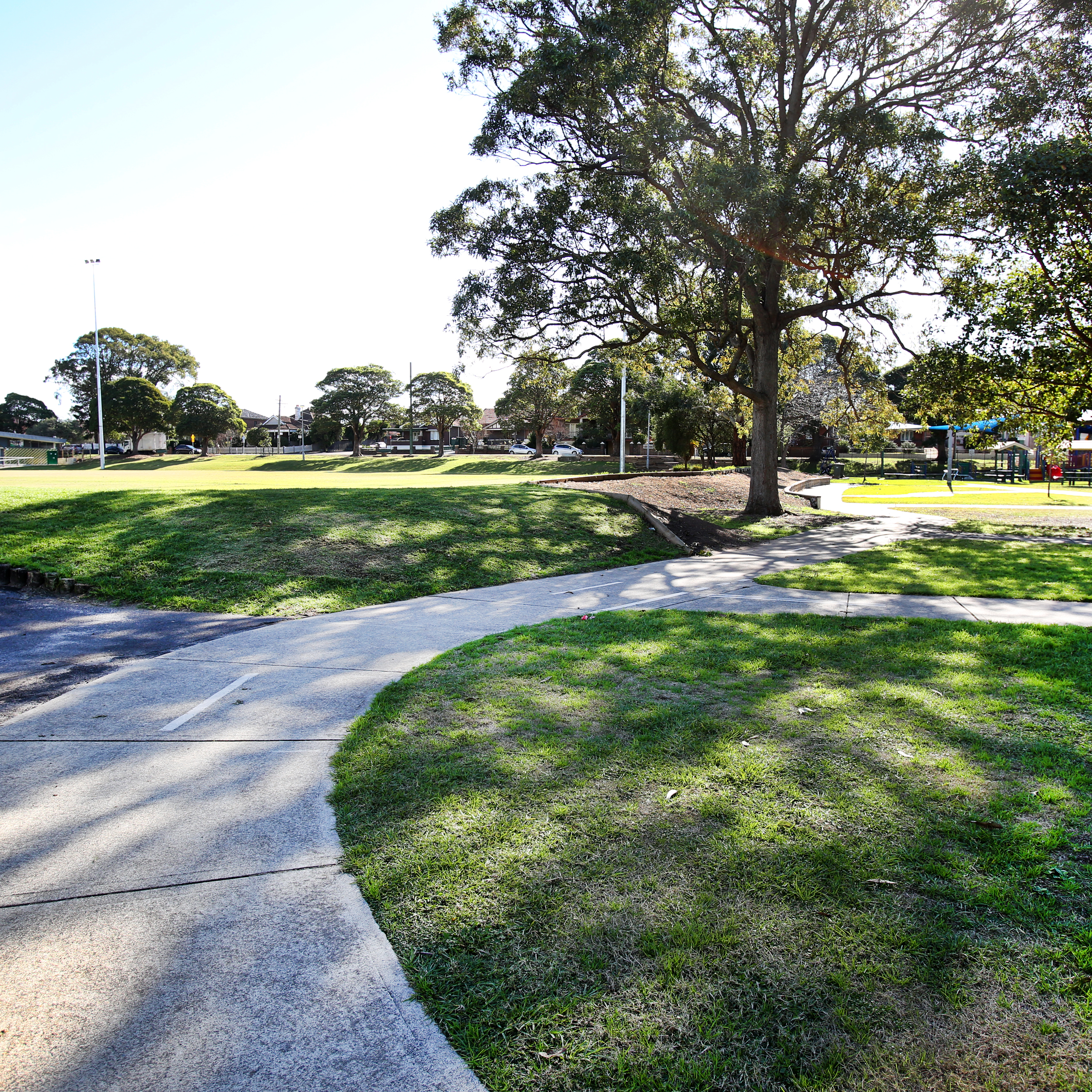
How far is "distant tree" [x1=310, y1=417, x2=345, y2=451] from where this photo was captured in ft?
269

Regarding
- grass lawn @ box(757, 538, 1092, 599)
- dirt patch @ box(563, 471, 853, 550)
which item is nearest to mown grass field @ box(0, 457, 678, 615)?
dirt patch @ box(563, 471, 853, 550)

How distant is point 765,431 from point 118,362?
285 ft

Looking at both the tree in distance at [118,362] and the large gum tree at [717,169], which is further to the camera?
the tree in distance at [118,362]

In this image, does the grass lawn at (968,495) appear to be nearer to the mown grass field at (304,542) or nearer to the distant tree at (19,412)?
the mown grass field at (304,542)

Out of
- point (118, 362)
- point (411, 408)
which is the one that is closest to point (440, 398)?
point (411, 408)

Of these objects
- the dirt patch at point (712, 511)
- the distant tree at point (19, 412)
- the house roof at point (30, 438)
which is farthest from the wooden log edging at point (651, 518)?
the distant tree at point (19, 412)

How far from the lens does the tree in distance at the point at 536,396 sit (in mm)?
23016

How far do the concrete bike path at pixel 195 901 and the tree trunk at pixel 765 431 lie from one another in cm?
1552

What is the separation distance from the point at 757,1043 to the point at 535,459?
56.5 metres

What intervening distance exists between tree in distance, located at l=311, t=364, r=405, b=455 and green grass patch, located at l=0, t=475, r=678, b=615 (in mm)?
58051

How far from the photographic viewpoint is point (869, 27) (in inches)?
682

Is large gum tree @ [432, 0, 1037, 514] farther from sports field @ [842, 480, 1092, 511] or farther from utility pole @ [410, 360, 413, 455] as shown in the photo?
utility pole @ [410, 360, 413, 455]

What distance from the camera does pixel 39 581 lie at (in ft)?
31.8

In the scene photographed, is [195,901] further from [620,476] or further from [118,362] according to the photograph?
[118,362]
